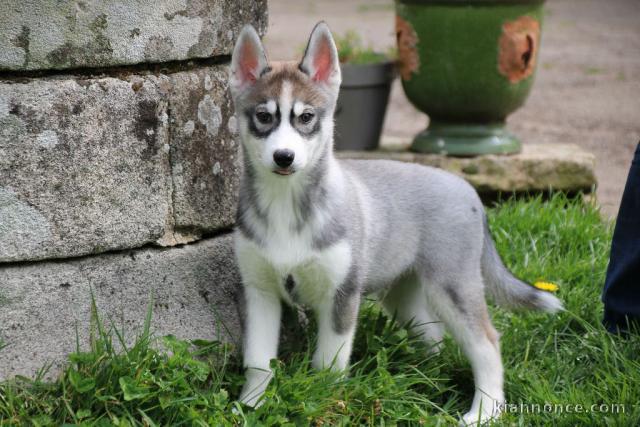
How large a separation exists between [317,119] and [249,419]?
1131mm

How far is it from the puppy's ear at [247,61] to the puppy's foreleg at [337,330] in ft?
2.92

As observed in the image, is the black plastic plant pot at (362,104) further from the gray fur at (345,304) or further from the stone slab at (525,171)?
the gray fur at (345,304)

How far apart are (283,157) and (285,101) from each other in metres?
0.25

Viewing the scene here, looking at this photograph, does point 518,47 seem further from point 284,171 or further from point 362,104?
point 284,171

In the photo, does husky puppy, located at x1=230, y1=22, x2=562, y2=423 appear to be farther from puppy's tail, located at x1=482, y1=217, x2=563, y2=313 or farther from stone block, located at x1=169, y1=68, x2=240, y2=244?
stone block, located at x1=169, y1=68, x2=240, y2=244

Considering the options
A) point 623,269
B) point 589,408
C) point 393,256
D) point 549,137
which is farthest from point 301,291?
point 549,137

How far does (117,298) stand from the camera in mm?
3537

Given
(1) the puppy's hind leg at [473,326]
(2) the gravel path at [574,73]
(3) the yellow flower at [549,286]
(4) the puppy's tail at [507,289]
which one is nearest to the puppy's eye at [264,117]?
(1) the puppy's hind leg at [473,326]

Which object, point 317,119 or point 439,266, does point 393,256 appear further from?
point 317,119

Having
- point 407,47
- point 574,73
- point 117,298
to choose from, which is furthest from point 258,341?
point 574,73

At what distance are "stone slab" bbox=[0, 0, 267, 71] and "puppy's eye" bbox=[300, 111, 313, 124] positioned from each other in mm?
614

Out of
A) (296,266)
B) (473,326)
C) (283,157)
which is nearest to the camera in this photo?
(283,157)

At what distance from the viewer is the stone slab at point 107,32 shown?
3.20 meters

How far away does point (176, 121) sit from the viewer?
11.7ft
